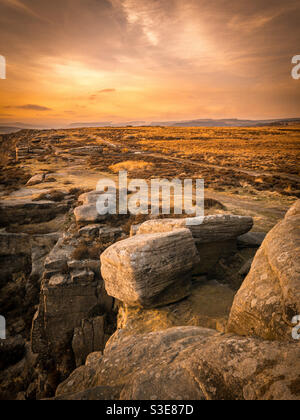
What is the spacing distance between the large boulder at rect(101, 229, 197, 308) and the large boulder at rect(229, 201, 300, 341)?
283 centimetres

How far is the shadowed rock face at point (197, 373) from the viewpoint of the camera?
3.19 m

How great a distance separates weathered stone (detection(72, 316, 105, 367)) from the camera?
9.98 metres

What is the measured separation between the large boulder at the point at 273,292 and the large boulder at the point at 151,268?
2.83 m

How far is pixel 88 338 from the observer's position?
1015cm

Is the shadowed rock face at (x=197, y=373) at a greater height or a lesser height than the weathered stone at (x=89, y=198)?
lesser

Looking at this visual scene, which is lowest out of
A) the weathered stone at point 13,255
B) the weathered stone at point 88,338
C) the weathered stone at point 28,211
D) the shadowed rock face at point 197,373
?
the weathered stone at point 88,338

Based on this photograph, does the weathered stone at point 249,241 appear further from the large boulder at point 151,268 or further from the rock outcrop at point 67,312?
the rock outcrop at point 67,312

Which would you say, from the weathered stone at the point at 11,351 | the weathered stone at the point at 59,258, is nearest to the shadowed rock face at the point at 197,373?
the weathered stone at the point at 59,258

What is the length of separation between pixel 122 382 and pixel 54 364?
829cm

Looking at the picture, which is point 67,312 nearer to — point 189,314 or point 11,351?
point 11,351

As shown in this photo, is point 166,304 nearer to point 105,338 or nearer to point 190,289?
point 190,289

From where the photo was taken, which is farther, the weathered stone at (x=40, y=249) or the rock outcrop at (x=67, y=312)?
the weathered stone at (x=40, y=249)

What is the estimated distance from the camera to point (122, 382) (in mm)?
4160

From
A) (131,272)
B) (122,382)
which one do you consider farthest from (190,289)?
(122,382)
